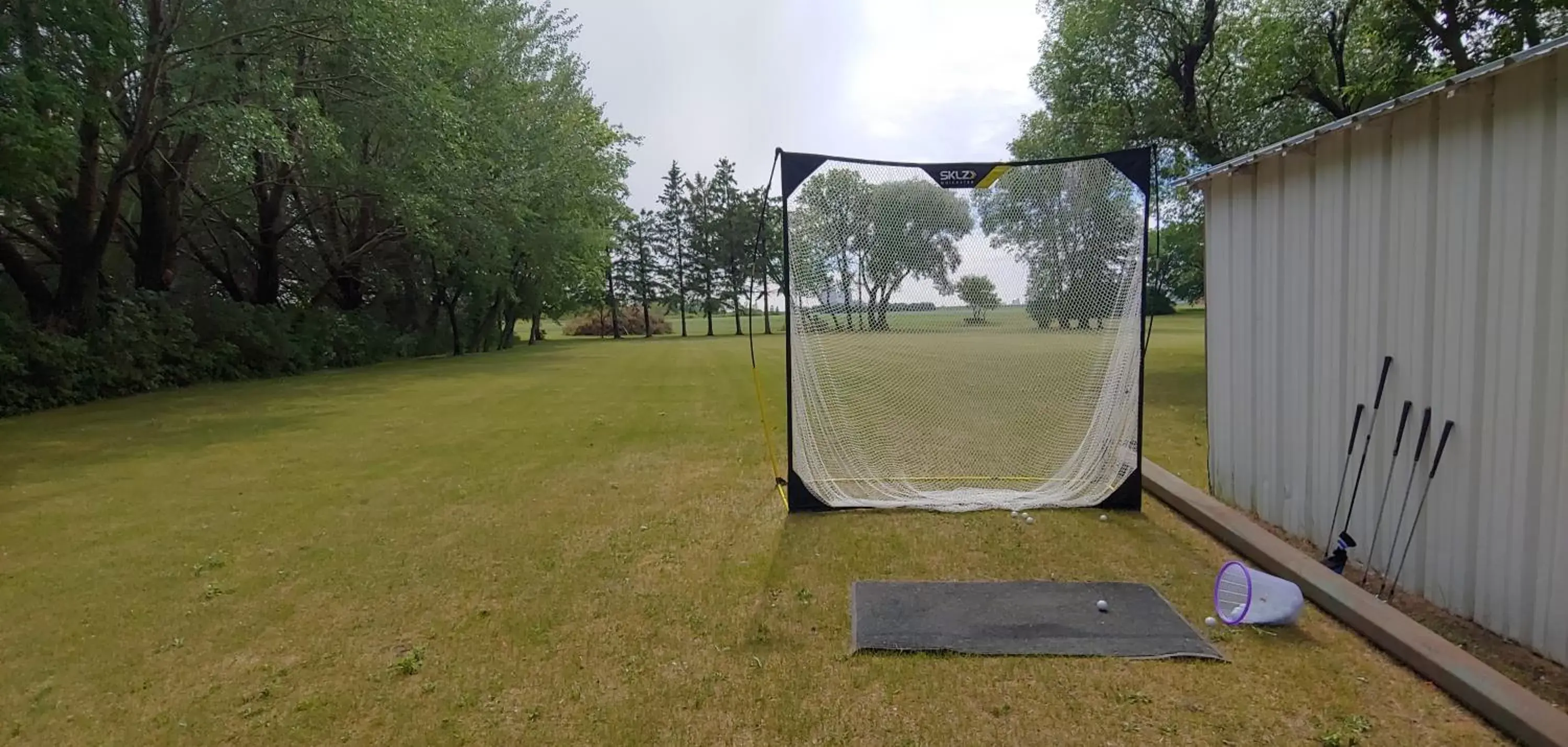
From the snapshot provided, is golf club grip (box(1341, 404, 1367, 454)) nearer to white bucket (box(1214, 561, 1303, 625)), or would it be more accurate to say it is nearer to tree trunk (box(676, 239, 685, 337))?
white bucket (box(1214, 561, 1303, 625))

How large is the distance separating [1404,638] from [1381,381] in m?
1.22

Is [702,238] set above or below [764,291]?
above

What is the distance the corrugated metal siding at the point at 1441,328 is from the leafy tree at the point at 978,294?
5.18 feet

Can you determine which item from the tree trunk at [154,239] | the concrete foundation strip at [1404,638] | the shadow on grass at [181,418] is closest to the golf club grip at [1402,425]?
the concrete foundation strip at [1404,638]

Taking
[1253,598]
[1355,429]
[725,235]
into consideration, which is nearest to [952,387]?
[1355,429]

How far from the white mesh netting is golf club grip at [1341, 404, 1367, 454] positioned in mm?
1380

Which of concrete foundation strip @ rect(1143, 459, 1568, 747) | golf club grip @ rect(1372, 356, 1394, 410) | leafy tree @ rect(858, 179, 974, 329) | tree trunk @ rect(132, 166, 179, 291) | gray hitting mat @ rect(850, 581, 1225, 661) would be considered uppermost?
tree trunk @ rect(132, 166, 179, 291)

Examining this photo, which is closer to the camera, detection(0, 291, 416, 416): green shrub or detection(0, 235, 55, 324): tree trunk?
detection(0, 291, 416, 416): green shrub

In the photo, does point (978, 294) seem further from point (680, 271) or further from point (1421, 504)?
point (680, 271)

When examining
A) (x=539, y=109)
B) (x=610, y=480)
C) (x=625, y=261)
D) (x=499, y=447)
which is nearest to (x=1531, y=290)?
(x=610, y=480)

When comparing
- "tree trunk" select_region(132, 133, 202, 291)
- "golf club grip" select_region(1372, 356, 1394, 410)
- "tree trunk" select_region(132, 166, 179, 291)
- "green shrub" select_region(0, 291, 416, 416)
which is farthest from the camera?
"tree trunk" select_region(132, 166, 179, 291)

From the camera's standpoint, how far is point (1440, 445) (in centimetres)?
307

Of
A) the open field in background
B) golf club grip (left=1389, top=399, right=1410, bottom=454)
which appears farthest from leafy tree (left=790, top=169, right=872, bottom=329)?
golf club grip (left=1389, top=399, right=1410, bottom=454)

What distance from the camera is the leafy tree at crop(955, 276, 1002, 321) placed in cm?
526
